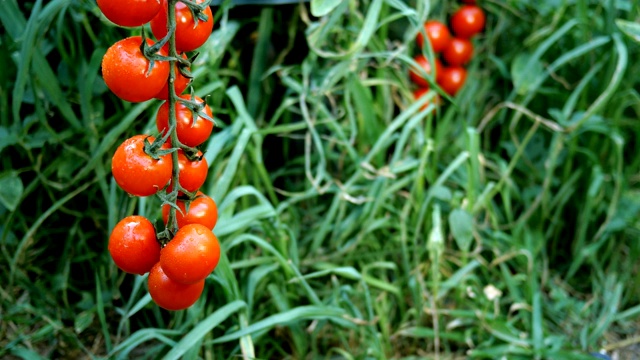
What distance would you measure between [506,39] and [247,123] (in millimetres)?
779

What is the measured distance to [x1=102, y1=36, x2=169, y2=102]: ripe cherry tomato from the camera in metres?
0.57

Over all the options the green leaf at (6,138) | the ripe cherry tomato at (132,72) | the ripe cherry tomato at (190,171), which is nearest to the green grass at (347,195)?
the green leaf at (6,138)

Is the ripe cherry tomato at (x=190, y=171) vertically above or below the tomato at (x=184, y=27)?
below

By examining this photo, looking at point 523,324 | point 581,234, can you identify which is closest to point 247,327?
point 523,324

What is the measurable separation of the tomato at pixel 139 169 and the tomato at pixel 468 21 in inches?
41.2

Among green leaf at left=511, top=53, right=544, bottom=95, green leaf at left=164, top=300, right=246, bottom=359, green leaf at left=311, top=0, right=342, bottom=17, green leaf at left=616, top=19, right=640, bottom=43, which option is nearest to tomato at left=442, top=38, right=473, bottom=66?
green leaf at left=511, top=53, right=544, bottom=95

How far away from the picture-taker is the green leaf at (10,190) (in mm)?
1021

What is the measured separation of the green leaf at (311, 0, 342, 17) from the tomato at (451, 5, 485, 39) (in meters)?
0.62

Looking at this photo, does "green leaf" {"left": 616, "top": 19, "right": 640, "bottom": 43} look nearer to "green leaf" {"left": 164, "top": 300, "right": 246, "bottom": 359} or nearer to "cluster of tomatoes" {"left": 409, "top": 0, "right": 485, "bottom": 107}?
"cluster of tomatoes" {"left": 409, "top": 0, "right": 485, "bottom": 107}

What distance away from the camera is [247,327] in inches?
38.8

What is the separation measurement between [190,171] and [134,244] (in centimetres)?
9

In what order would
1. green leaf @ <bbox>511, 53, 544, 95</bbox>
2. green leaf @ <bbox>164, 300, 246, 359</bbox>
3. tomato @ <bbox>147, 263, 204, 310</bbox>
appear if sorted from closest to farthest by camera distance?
1. tomato @ <bbox>147, 263, 204, 310</bbox>
2. green leaf @ <bbox>164, 300, 246, 359</bbox>
3. green leaf @ <bbox>511, 53, 544, 95</bbox>

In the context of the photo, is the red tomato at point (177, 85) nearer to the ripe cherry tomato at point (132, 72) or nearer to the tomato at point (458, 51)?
the ripe cherry tomato at point (132, 72)

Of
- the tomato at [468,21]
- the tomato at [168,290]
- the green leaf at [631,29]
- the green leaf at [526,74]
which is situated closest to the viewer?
the tomato at [168,290]
